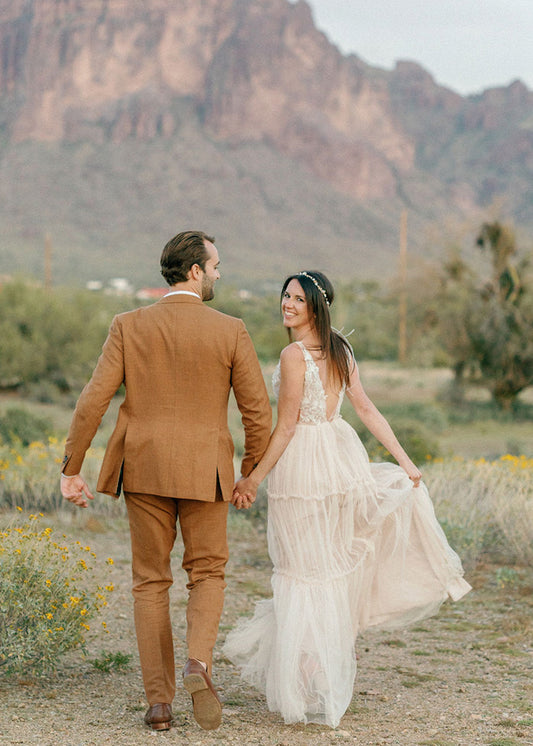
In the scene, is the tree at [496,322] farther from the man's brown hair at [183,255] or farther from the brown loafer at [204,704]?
the brown loafer at [204,704]

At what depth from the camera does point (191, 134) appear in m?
104

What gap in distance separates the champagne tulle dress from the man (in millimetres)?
328

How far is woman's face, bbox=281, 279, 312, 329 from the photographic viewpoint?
14.4 ft

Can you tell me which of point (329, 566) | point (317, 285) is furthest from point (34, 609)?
point (317, 285)

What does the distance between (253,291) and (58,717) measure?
6301 cm

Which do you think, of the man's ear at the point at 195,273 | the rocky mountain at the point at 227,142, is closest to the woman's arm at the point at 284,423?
the man's ear at the point at 195,273

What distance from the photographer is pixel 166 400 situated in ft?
13.2

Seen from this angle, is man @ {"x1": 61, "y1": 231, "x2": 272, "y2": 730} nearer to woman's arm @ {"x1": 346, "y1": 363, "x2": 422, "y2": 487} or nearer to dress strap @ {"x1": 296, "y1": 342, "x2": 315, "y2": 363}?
dress strap @ {"x1": 296, "y1": 342, "x2": 315, "y2": 363}

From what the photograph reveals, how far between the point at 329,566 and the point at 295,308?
1.16 m

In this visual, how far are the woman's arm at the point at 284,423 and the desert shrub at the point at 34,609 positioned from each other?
73 cm

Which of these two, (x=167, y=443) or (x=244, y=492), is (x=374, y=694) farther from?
(x=167, y=443)

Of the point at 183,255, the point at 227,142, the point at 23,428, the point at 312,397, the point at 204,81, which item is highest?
the point at 204,81

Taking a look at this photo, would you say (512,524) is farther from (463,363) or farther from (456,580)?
(463,363)

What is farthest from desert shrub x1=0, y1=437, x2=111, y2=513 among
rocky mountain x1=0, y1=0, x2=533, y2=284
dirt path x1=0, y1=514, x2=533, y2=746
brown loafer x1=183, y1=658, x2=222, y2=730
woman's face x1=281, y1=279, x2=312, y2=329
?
rocky mountain x1=0, y1=0, x2=533, y2=284
